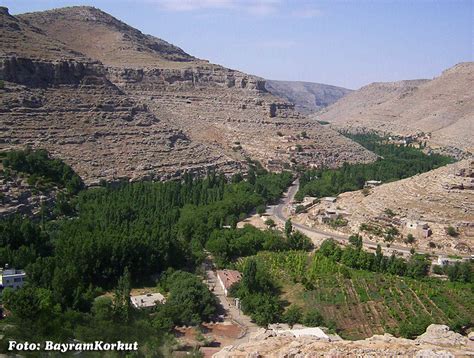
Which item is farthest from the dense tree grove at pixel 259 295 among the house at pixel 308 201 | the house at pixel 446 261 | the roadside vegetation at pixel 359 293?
the house at pixel 308 201

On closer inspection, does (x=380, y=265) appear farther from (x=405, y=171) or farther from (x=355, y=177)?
(x=405, y=171)

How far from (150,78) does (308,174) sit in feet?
117

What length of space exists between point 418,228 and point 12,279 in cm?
3331

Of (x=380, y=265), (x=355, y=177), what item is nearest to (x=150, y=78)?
(x=355, y=177)

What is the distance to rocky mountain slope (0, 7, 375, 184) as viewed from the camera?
6247 cm

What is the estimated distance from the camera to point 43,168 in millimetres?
54375

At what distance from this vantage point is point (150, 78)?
95.8m

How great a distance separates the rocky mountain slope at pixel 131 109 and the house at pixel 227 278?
2501cm

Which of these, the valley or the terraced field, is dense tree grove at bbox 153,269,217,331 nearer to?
the valley

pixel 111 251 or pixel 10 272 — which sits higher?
pixel 111 251

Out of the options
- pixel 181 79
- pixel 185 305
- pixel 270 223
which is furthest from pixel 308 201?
pixel 181 79

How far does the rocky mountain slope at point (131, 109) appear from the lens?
6247 cm

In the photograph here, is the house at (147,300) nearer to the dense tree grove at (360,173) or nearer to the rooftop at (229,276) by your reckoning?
the rooftop at (229,276)

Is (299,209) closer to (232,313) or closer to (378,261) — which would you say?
(378,261)
